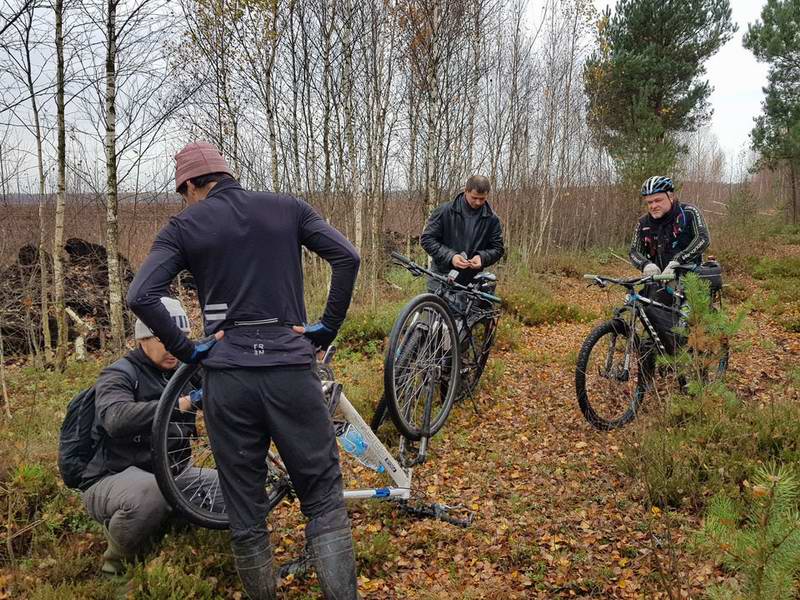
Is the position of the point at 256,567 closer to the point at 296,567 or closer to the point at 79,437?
the point at 296,567

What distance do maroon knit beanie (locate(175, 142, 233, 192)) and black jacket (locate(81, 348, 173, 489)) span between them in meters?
1.03

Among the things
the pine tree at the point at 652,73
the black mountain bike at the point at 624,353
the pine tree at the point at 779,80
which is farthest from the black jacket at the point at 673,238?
the pine tree at the point at 779,80

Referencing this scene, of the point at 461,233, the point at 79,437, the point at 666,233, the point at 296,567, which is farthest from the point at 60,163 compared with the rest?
the point at 666,233

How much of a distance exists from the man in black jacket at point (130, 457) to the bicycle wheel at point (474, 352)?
2661mm

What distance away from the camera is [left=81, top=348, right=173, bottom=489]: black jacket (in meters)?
2.57

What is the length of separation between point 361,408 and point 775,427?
3.17 m

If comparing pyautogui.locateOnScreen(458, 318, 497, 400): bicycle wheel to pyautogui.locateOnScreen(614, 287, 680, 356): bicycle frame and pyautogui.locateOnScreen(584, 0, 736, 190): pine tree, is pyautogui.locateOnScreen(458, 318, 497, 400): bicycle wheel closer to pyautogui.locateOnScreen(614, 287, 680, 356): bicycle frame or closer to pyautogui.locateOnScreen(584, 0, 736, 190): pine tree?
pyautogui.locateOnScreen(614, 287, 680, 356): bicycle frame

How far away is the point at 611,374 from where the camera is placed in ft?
15.1

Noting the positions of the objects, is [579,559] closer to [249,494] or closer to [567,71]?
[249,494]

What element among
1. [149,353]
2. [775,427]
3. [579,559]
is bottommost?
[579,559]

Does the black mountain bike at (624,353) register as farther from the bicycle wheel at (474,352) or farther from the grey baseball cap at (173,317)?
the grey baseball cap at (173,317)

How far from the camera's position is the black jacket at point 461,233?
203 inches

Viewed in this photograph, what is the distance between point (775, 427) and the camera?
3717mm

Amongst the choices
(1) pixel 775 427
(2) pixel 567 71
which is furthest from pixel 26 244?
(2) pixel 567 71
